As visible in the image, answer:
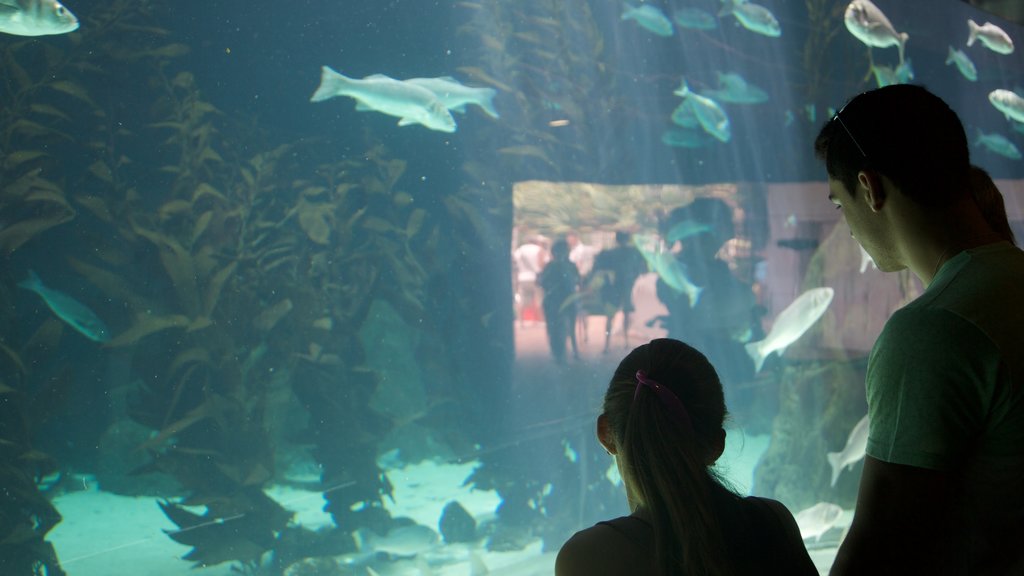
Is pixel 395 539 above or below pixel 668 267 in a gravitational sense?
below

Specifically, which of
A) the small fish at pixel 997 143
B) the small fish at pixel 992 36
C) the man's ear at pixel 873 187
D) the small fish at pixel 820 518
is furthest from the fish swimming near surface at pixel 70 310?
the small fish at pixel 997 143

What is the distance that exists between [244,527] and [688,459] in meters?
4.61

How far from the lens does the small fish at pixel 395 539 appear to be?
17.9 ft

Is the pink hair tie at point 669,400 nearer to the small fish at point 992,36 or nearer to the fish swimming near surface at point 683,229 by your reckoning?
the fish swimming near surface at point 683,229

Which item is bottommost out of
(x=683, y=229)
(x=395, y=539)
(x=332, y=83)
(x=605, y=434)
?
(x=395, y=539)

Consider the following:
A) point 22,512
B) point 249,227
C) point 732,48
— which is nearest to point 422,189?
point 249,227

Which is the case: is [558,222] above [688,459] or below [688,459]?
below

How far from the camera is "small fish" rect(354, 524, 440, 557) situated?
5441mm

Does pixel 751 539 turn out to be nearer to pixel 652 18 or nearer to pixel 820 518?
pixel 820 518

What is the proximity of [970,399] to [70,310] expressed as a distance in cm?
550

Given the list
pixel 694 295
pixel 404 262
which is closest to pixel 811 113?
pixel 694 295

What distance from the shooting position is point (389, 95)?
485 centimetres

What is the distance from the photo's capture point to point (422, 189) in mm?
6941

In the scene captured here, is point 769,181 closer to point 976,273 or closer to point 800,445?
point 800,445
